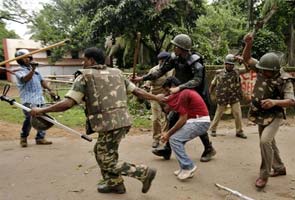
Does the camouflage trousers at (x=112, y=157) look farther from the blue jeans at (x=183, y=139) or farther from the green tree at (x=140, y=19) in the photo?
the green tree at (x=140, y=19)

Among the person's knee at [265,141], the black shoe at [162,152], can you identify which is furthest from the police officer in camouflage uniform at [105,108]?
the black shoe at [162,152]

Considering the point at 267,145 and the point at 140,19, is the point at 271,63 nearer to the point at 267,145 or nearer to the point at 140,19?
the point at 267,145

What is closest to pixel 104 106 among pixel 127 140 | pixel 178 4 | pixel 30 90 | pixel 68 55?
pixel 30 90

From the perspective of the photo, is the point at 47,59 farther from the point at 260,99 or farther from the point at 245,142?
the point at 260,99

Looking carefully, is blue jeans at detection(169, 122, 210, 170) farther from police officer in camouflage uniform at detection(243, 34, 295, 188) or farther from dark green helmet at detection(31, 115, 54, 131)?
dark green helmet at detection(31, 115, 54, 131)

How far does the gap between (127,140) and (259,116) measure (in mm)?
3530

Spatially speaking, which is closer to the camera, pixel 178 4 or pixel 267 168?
pixel 267 168

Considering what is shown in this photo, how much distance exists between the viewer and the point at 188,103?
503 cm

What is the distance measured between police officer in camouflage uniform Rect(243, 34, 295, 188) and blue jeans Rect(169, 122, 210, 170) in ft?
2.48

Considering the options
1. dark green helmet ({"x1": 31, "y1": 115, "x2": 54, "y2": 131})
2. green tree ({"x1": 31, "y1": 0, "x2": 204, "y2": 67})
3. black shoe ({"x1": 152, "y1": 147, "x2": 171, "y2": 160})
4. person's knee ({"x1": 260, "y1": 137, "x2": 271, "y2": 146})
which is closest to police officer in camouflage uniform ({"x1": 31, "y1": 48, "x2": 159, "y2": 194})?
dark green helmet ({"x1": 31, "y1": 115, "x2": 54, "y2": 131})

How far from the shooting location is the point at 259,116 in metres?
4.69

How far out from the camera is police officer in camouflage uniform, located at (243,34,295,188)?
445cm

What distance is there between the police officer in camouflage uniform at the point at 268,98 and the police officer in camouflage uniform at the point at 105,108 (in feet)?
4.78

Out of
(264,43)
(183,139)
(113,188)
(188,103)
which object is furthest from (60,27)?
(113,188)
